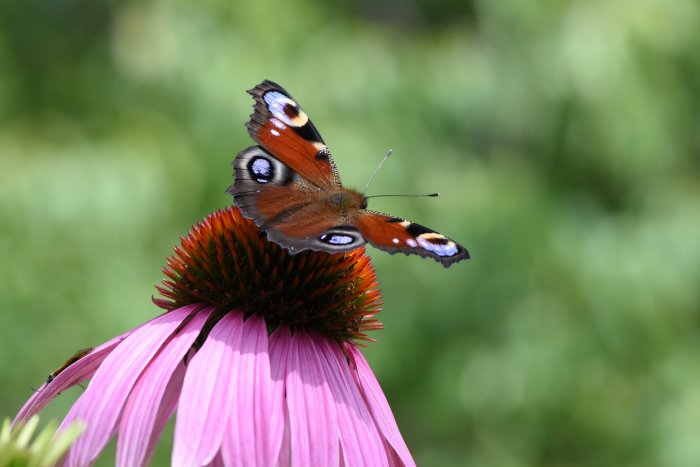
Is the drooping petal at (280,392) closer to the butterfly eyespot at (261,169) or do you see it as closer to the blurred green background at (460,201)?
the butterfly eyespot at (261,169)

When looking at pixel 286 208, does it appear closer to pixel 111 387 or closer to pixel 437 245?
pixel 437 245

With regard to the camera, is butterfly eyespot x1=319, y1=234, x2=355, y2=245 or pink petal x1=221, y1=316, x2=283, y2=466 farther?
butterfly eyespot x1=319, y1=234, x2=355, y2=245

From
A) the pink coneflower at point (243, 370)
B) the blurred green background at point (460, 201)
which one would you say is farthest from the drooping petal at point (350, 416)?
the blurred green background at point (460, 201)

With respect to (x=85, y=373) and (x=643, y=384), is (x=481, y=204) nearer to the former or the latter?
(x=643, y=384)

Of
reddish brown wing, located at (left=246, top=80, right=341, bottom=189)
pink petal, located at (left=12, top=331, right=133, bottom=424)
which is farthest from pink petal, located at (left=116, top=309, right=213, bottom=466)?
reddish brown wing, located at (left=246, top=80, right=341, bottom=189)

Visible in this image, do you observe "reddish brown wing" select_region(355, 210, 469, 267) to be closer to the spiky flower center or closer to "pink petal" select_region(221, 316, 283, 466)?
the spiky flower center

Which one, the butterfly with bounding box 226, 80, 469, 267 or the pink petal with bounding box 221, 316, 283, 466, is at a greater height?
the butterfly with bounding box 226, 80, 469, 267

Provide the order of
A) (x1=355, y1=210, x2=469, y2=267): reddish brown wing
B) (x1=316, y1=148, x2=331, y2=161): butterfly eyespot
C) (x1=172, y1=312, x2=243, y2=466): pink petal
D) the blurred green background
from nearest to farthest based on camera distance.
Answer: (x1=172, y1=312, x2=243, y2=466): pink petal → (x1=355, y1=210, x2=469, y2=267): reddish brown wing → (x1=316, y1=148, x2=331, y2=161): butterfly eyespot → the blurred green background
